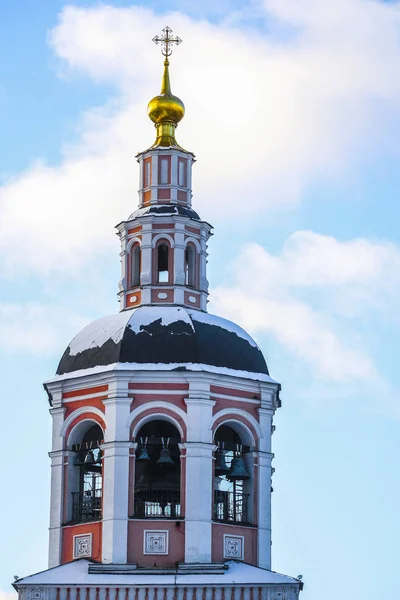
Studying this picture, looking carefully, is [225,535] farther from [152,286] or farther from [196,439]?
[152,286]

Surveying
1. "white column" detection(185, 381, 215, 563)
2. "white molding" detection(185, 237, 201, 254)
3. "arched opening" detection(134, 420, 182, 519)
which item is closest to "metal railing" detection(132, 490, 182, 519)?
"arched opening" detection(134, 420, 182, 519)

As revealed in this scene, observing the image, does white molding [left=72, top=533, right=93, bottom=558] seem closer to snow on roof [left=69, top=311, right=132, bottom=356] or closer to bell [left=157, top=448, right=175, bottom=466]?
bell [left=157, top=448, right=175, bottom=466]

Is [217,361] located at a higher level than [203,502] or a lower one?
higher

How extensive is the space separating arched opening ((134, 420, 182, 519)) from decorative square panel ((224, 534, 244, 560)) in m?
0.94

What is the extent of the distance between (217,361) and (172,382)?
900 mm

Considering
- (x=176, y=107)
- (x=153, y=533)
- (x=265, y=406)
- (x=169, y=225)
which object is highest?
(x=176, y=107)

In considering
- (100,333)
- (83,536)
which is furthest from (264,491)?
(100,333)

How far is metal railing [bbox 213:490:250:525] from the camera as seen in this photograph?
3488cm

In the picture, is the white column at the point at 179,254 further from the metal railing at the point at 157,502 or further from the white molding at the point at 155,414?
the metal railing at the point at 157,502

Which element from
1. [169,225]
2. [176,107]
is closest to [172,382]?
[169,225]

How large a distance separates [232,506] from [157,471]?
138 cm

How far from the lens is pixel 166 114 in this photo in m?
37.6

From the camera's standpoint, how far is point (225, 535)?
34188 mm

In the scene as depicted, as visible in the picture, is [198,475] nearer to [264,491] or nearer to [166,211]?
[264,491]
